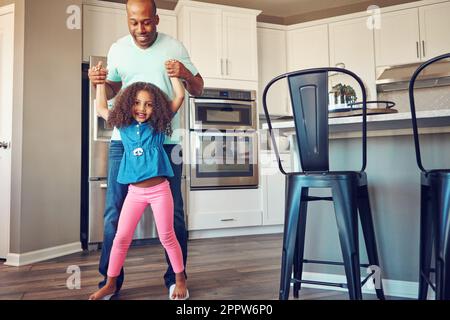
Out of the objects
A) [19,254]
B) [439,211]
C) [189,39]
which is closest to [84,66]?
[189,39]

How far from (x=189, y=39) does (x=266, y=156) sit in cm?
125

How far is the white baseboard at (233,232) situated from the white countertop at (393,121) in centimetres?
171

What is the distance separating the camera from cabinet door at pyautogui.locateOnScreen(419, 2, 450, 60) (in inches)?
126

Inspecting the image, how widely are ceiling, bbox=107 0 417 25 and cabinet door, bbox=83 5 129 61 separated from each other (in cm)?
104

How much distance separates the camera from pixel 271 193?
3.26 metres

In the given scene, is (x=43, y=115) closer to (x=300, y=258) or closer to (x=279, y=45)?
(x=300, y=258)

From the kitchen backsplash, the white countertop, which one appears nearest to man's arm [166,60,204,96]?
the white countertop

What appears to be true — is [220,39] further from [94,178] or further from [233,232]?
[233,232]

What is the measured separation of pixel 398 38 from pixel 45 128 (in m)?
3.15

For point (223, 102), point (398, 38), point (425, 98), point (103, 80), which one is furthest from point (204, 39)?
point (425, 98)

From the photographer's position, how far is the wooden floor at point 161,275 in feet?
5.04

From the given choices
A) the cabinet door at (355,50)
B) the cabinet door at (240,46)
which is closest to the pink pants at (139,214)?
the cabinet door at (240,46)

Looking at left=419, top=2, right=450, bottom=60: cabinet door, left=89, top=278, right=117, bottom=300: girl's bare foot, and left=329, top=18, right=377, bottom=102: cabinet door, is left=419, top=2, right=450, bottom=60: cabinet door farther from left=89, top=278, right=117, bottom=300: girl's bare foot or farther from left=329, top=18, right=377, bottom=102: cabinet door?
left=89, top=278, right=117, bottom=300: girl's bare foot

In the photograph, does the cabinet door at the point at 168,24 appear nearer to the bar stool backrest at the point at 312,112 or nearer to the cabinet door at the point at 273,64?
the cabinet door at the point at 273,64
